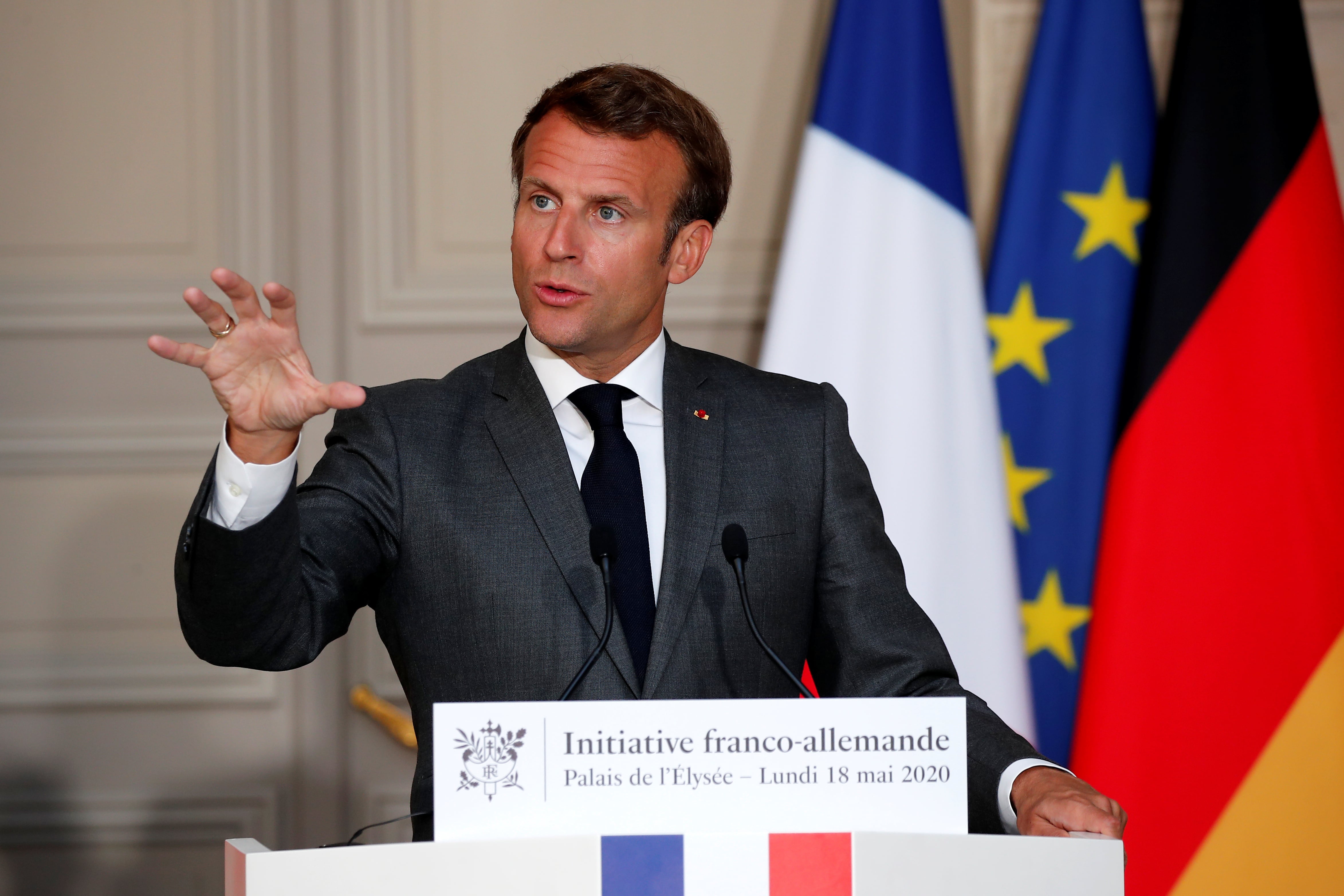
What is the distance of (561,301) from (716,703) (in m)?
0.73

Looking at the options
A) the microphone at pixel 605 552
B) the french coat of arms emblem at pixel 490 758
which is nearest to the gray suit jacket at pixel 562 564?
the microphone at pixel 605 552

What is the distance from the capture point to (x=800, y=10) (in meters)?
2.94

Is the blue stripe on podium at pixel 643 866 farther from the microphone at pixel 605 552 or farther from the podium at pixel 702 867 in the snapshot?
the microphone at pixel 605 552

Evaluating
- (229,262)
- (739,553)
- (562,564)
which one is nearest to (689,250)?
(562,564)

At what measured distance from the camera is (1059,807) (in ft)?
3.95

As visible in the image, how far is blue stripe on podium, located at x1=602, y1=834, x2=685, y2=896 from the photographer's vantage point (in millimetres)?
989

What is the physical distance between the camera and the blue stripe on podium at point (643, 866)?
3.25 feet

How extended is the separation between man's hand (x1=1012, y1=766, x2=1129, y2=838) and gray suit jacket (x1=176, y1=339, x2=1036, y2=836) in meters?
0.07

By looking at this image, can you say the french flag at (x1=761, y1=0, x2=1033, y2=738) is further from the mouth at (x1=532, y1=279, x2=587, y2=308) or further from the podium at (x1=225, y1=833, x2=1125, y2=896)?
the podium at (x1=225, y1=833, x2=1125, y2=896)

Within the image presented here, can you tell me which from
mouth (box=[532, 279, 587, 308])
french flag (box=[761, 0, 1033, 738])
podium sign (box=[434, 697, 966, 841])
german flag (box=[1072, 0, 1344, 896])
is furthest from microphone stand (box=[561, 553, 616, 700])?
german flag (box=[1072, 0, 1344, 896])

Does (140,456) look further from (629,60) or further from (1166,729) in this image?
(1166,729)

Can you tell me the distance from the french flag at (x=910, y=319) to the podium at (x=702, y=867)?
4.78ft

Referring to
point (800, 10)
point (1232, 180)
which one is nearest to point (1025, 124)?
point (1232, 180)

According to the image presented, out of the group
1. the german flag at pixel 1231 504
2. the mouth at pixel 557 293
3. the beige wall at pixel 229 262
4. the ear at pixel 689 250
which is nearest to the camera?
the mouth at pixel 557 293
